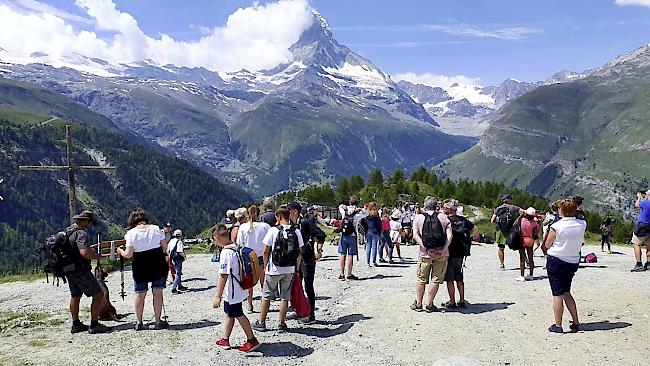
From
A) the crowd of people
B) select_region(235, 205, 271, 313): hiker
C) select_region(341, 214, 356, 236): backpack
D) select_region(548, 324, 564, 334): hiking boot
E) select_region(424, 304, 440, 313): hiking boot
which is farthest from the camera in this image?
select_region(341, 214, 356, 236): backpack

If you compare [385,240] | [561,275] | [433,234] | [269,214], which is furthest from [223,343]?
[385,240]

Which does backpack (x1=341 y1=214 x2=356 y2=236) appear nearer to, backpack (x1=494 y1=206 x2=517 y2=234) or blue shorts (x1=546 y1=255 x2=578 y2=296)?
backpack (x1=494 y1=206 x2=517 y2=234)

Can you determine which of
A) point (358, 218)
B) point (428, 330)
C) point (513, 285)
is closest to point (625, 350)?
point (428, 330)

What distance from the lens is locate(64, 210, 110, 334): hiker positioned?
11.6 m

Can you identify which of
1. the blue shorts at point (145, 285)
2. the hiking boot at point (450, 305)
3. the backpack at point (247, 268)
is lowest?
the hiking boot at point (450, 305)

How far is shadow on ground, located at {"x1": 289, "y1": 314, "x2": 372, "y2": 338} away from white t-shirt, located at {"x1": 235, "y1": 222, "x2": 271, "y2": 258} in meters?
2.11

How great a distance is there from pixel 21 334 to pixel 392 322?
868cm

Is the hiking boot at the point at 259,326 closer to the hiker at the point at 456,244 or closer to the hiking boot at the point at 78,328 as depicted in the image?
the hiking boot at the point at 78,328

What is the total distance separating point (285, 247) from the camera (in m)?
10.8

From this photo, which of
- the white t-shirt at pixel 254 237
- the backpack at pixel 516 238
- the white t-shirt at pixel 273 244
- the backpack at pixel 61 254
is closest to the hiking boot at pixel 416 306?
the white t-shirt at pixel 273 244

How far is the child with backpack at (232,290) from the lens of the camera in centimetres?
1027

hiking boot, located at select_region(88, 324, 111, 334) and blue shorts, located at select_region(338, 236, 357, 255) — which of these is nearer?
hiking boot, located at select_region(88, 324, 111, 334)

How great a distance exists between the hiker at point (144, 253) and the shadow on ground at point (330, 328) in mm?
3233

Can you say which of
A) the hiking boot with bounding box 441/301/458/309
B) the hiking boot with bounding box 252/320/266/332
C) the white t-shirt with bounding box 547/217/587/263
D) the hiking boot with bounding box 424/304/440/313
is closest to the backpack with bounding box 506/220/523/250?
the hiking boot with bounding box 441/301/458/309
